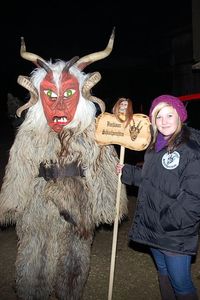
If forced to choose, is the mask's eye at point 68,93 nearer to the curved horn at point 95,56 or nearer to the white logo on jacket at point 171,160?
the curved horn at point 95,56

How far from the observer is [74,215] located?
3.45 metres

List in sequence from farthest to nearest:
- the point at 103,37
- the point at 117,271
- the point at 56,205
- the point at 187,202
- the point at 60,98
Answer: the point at 103,37
the point at 117,271
the point at 56,205
the point at 60,98
the point at 187,202

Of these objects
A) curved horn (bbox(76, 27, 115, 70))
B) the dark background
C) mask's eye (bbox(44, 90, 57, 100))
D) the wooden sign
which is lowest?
the wooden sign

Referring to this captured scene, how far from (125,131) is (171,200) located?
78cm

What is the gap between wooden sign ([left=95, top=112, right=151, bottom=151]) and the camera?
132 inches

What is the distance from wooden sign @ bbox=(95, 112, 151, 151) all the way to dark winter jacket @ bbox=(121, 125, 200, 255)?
0.28 m

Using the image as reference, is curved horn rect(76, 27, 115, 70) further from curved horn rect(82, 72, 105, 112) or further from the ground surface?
the ground surface

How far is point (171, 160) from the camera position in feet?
9.53

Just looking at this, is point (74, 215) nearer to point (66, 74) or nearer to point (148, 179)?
point (148, 179)

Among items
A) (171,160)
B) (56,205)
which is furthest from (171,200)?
(56,205)

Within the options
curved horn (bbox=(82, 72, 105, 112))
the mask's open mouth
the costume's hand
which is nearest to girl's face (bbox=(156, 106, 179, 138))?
the costume's hand

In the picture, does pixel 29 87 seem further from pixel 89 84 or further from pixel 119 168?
pixel 119 168

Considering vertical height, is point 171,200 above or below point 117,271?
above

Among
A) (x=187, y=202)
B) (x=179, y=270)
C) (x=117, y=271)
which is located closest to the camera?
(x=187, y=202)
